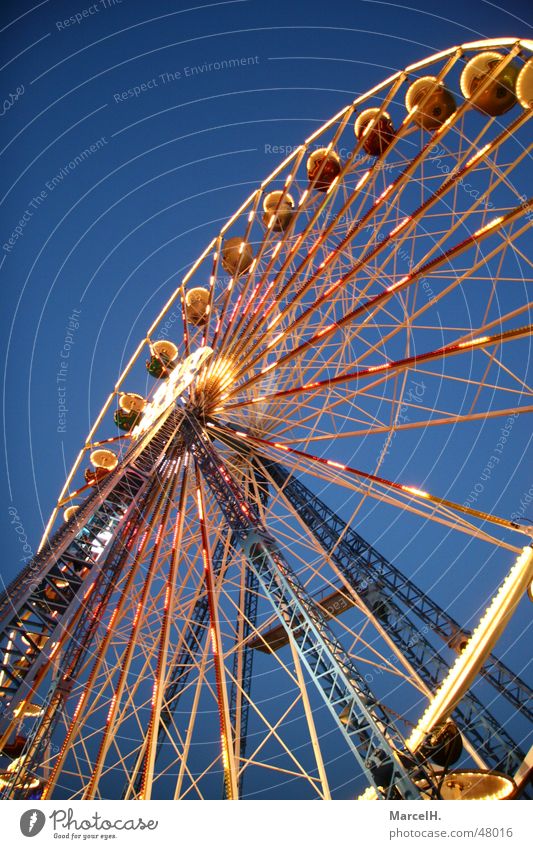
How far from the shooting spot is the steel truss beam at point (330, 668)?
587cm

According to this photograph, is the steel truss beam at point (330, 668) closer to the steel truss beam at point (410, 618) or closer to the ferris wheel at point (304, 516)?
the ferris wheel at point (304, 516)

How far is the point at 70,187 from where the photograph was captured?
21.3 metres

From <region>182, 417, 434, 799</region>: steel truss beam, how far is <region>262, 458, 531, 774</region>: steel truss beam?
181 centimetres

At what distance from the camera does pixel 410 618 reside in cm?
1486

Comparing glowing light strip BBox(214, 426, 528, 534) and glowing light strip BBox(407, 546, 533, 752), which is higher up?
glowing light strip BBox(214, 426, 528, 534)

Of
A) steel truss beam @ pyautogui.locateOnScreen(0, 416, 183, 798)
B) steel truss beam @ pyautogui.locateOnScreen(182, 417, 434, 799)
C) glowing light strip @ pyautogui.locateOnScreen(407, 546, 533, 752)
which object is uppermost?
glowing light strip @ pyautogui.locateOnScreen(407, 546, 533, 752)

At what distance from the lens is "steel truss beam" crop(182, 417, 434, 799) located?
19.3 ft

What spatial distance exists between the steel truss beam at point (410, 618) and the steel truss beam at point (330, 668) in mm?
1810

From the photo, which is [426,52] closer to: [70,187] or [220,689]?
[70,187]
